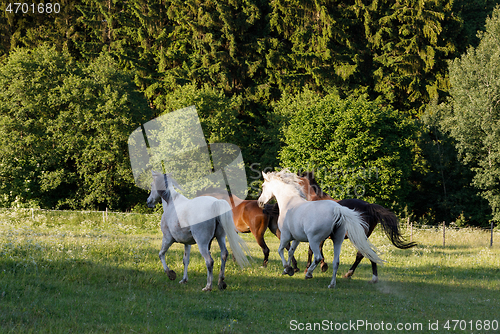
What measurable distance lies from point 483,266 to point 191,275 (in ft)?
32.3

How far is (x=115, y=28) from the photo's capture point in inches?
1622

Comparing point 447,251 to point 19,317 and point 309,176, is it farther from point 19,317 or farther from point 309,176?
point 19,317

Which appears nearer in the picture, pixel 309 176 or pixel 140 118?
pixel 309 176

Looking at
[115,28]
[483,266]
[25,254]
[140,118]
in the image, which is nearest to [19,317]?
[25,254]

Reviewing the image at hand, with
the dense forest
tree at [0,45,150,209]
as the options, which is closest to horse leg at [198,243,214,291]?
the dense forest

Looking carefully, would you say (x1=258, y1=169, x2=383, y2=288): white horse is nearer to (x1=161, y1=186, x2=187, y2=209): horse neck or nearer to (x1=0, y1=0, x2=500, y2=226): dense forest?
(x1=161, y1=186, x2=187, y2=209): horse neck

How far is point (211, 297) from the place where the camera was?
8211mm

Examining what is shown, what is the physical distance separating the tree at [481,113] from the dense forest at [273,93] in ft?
0.40

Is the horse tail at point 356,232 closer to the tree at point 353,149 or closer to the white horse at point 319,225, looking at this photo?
the white horse at point 319,225

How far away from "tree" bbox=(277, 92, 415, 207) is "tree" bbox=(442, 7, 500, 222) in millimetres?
5811

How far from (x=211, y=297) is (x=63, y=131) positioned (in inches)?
1188

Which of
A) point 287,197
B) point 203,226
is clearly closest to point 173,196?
point 203,226

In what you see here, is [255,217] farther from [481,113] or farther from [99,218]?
[481,113]

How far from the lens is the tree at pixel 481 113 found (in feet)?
105
